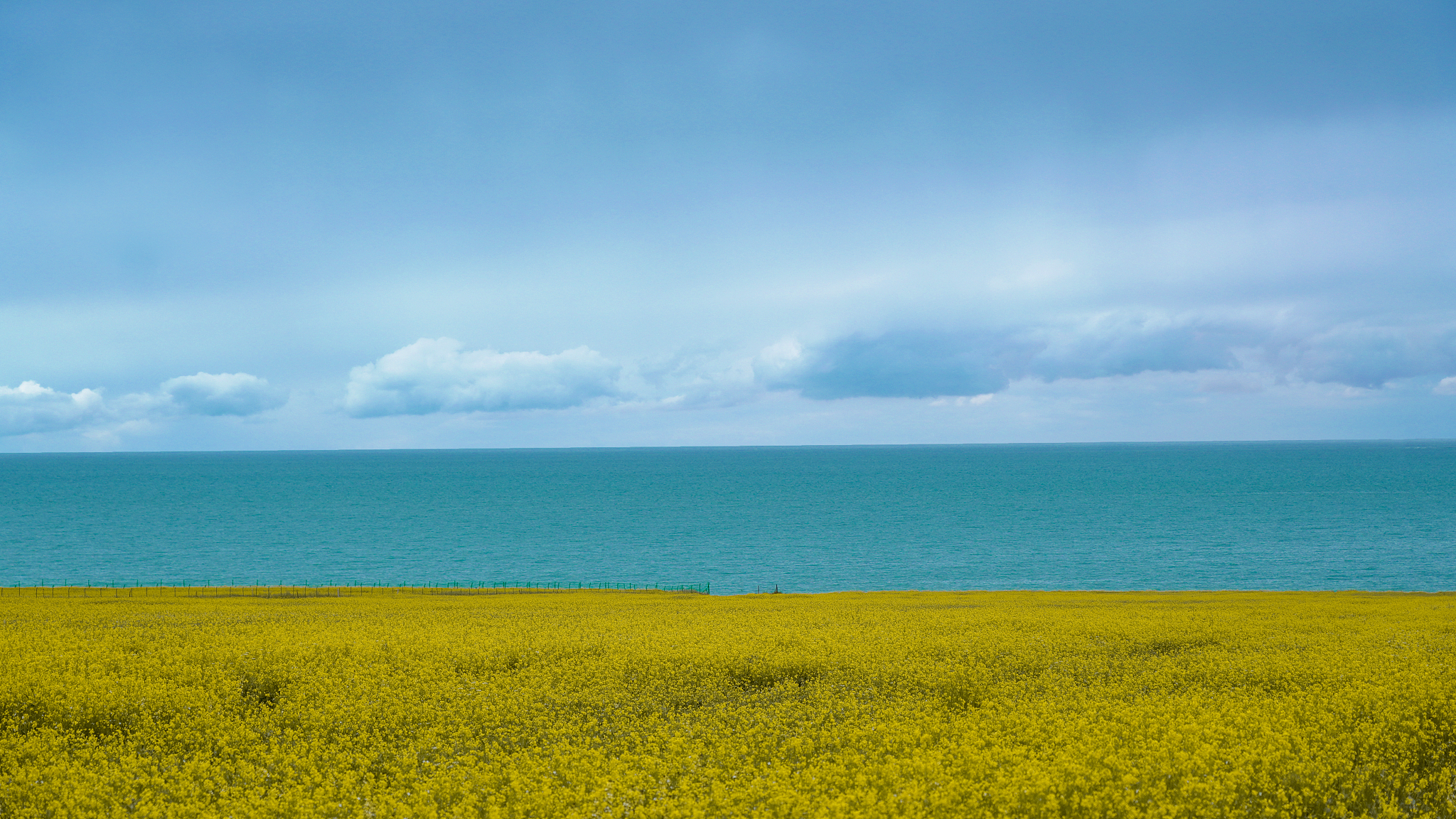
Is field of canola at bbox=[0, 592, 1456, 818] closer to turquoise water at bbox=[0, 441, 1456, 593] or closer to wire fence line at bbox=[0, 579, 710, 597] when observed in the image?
wire fence line at bbox=[0, 579, 710, 597]

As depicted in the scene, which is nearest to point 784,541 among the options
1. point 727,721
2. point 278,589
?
point 278,589

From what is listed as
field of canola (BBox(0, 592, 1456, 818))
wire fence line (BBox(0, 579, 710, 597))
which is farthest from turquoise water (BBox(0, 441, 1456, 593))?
field of canola (BBox(0, 592, 1456, 818))

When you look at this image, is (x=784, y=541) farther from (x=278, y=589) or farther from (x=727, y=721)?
(x=727, y=721)

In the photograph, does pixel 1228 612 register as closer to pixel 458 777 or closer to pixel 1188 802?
pixel 1188 802

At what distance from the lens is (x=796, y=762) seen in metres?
16.0

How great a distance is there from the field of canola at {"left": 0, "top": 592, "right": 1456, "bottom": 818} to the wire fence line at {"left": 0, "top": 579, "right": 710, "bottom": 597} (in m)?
39.9

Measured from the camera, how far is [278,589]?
2773 inches

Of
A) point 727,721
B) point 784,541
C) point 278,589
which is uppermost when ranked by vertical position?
point 727,721

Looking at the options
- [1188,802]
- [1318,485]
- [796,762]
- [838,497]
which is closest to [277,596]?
[796,762]

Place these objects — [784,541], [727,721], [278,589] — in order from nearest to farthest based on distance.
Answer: [727,721]
[278,589]
[784,541]

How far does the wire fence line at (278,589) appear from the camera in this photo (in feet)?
220

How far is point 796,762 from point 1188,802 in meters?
6.77

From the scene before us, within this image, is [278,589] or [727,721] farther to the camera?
[278,589]

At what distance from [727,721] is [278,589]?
65151 millimetres
